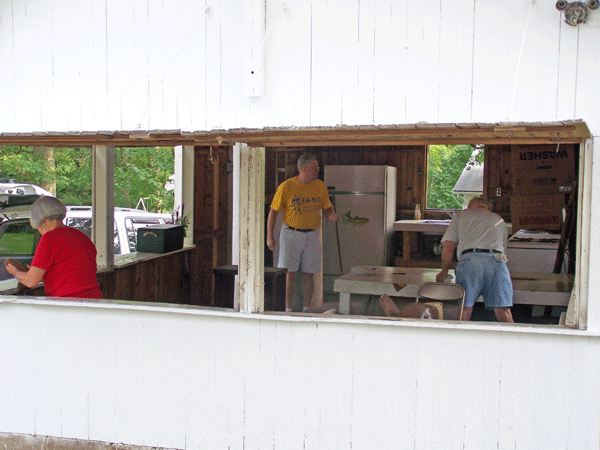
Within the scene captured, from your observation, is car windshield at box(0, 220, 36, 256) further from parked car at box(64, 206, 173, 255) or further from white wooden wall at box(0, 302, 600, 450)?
white wooden wall at box(0, 302, 600, 450)

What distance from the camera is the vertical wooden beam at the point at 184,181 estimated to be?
719cm

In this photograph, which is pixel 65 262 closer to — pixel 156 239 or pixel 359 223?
pixel 156 239

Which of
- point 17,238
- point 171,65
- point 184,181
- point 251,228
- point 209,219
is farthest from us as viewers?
point 209,219

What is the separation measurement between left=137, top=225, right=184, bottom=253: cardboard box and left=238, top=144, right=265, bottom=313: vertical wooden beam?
118 inches

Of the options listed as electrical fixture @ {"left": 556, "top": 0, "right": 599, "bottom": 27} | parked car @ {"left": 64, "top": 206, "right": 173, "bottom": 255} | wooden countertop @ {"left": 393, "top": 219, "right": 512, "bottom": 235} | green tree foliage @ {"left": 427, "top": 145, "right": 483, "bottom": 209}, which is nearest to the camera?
electrical fixture @ {"left": 556, "top": 0, "right": 599, "bottom": 27}

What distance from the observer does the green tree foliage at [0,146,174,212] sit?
15.0 meters

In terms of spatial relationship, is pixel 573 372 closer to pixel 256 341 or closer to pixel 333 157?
pixel 256 341

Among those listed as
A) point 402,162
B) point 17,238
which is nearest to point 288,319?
point 17,238

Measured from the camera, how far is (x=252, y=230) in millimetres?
3584

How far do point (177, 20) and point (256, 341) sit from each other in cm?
206

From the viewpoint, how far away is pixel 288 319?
3.45 metres

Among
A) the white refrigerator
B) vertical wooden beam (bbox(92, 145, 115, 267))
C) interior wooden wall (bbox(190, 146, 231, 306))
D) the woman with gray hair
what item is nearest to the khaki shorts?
vertical wooden beam (bbox(92, 145, 115, 267))

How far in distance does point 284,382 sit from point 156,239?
3331 millimetres

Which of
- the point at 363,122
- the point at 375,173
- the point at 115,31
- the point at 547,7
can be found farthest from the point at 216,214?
the point at 547,7
